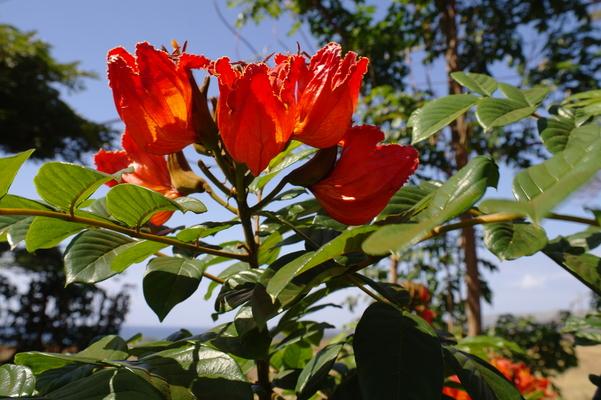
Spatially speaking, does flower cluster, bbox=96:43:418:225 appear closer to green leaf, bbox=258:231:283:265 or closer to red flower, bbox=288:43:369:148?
red flower, bbox=288:43:369:148

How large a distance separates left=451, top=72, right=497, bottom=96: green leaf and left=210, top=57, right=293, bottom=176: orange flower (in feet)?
0.94

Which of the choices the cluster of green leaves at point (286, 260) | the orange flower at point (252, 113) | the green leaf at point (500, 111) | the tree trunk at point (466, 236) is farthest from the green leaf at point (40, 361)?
the tree trunk at point (466, 236)

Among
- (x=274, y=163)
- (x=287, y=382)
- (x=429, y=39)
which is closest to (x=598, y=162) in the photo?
(x=274, y=163)

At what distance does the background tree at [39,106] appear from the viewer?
378 inches

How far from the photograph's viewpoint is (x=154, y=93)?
435mm

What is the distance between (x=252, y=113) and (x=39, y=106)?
36.5 ft

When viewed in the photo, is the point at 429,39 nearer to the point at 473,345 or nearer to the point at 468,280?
the point at 468,280

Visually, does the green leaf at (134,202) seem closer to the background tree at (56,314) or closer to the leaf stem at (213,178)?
the leaf stem at (213,178)

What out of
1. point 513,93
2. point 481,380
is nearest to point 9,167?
point 481,380

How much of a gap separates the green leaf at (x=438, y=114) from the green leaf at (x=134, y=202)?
258 millimetres

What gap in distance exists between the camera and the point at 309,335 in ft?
2.30

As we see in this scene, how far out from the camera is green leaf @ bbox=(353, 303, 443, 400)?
0.34 metres

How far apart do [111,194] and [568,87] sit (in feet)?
11.4

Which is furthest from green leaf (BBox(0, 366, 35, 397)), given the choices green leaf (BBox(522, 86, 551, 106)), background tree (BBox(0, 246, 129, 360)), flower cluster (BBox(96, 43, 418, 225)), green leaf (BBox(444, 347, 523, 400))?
background tree (BBox(0, 246, 129, 360))
